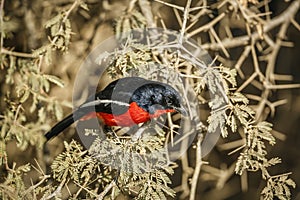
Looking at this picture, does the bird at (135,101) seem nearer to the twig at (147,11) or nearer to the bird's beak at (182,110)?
the bird's beak at (182,110)

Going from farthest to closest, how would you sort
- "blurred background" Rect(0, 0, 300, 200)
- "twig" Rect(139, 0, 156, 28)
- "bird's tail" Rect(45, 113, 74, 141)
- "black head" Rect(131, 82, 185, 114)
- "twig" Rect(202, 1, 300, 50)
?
"blurred background" Rect(0, 0, 300, 200)
"twig" Rect(202, 1, 300, 50)
"twig" Rect(139, 0, 156, 28)
"bird's tail" Rect(45, 113, 74, 141)
"black head" Rect(131, 82, 185, 114)

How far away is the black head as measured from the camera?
8.55 ft

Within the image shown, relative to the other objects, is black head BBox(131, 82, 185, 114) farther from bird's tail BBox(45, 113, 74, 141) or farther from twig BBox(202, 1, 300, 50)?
twig BBox(202, 1, 300, 50)

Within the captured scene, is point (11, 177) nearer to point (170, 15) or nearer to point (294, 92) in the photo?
point (170, 15)

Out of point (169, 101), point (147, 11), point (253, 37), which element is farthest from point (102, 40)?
point (169, 101)

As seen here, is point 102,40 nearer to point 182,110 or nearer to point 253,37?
point 253,37

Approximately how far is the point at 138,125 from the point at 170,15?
1.58m

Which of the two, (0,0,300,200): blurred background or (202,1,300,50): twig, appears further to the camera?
(0,0,300,200): blurred background

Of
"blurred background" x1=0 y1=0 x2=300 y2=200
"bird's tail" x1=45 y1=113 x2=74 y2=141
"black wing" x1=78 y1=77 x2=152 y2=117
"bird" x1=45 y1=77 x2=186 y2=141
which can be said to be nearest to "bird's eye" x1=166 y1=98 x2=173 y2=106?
"bird" x1=45 y1=77 x2=186 y2=141

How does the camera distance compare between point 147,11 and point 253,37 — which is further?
point 253,37

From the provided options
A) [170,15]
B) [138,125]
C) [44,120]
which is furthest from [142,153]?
[170,15]

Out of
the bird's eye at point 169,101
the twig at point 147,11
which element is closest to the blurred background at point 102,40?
the twig at point 147,11

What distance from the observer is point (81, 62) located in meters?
3.78

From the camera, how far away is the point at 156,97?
263 centimetres
